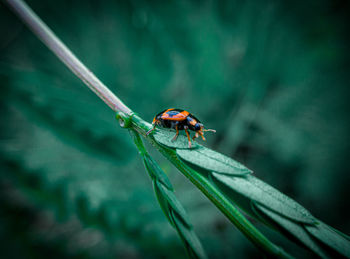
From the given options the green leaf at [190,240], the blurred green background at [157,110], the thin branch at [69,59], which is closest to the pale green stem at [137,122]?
the thin branch at [69,59]

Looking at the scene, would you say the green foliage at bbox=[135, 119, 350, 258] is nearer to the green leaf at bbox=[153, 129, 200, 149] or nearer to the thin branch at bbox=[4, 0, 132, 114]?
the green leaf at bbox=[153, 129, 200, 149]

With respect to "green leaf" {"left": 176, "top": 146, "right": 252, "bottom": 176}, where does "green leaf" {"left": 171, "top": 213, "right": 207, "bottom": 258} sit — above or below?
below

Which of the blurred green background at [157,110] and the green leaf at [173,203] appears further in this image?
the blurred green background at [157,110]

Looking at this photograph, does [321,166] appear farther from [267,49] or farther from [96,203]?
[96,203]

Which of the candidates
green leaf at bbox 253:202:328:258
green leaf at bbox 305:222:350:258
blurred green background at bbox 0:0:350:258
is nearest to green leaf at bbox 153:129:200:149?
green leaf at bbox 253:202:328:258

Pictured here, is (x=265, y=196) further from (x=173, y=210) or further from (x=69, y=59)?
(x=69, y=59)

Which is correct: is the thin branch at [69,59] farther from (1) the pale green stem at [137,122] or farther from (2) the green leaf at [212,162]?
(2) the green leaf at [212,162]
